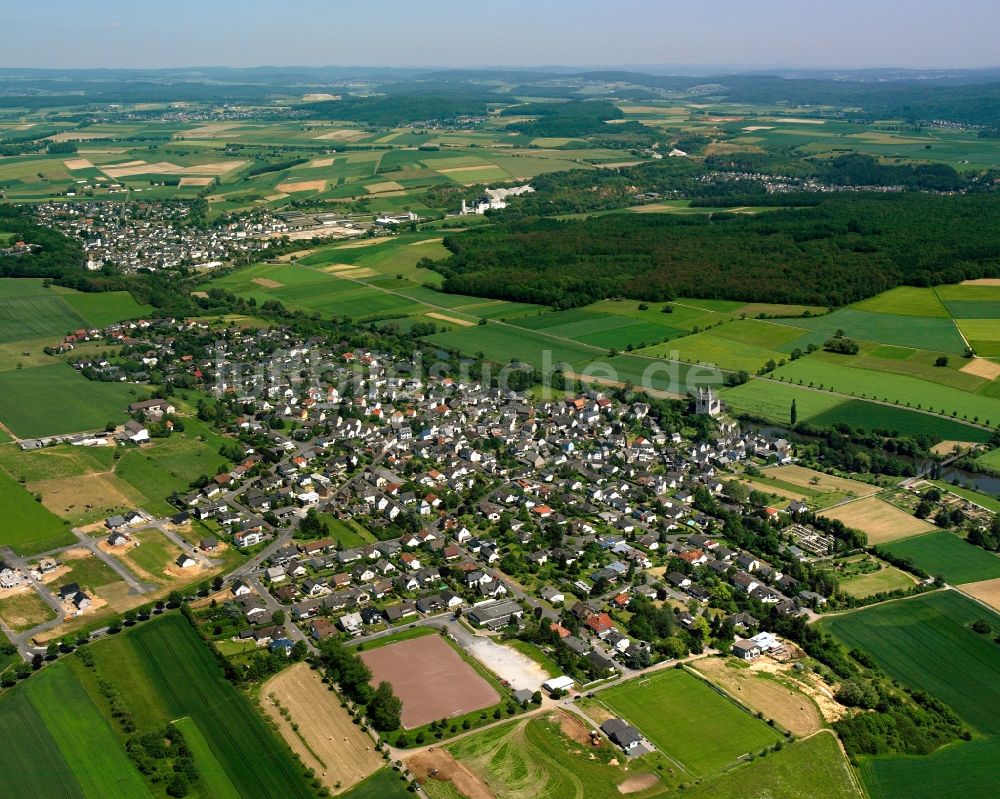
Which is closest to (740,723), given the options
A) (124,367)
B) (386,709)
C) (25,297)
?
(386,709)

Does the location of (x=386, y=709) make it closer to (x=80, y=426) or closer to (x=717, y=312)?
(x=80, y=426)

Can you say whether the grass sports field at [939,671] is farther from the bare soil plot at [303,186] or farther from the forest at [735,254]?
the bare soil plot at [303,186]

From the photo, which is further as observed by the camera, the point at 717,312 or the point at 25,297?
the point at 25,297

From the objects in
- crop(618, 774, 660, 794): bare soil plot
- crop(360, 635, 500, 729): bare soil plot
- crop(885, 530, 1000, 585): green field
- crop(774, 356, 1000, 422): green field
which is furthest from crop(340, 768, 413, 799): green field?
crop(774, 356, 1000, 422): green field

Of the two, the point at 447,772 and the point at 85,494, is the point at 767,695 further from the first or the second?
the point at 85,494

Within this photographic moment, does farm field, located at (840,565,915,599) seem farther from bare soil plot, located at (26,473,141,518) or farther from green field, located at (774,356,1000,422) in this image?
bare soil plot, located at (26,473,141,518)

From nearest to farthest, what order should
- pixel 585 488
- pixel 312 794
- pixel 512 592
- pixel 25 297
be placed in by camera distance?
pixel 312 794 < pixel 512 592 < pixel 585 488 < pixel 25 297

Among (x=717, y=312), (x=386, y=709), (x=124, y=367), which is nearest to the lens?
(x=386, y=709)
